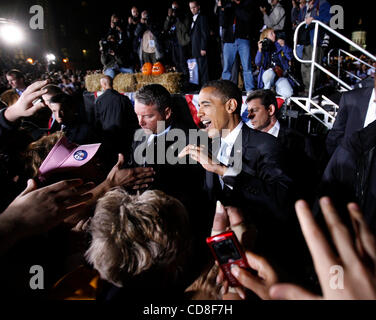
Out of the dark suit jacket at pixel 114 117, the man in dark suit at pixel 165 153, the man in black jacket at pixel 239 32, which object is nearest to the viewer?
the man in dark suit at pixel 165 153

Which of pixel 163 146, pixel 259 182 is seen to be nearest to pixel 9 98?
pixel 163 146

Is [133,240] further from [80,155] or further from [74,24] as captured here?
[74,24]

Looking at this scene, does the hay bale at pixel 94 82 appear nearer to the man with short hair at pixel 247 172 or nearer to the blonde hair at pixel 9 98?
the blonde hair at pixel 9 98

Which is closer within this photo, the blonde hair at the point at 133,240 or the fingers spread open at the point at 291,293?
the fingers spread open at the point at 291,293

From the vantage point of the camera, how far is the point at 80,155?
1.50 meters

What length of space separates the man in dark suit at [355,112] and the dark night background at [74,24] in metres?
19.5

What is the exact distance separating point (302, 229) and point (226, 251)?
36 cm

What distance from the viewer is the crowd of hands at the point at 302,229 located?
1.84ft

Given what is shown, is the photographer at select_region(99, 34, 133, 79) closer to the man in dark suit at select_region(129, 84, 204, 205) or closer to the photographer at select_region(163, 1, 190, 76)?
the photographer at select_region(163, 1, 190, 76)

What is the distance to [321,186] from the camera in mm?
1789

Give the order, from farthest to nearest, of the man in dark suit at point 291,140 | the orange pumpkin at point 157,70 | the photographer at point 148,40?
the photographer at point 148,40
the orange pumpkin at point 157,70
the man in dark suit at point 291,140

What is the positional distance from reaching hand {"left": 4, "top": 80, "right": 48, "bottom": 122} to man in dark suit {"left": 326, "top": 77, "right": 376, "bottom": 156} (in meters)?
2.60

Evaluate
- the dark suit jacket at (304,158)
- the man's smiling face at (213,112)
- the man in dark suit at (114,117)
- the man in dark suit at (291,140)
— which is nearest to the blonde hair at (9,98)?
the man in dark suit at (114,117)
